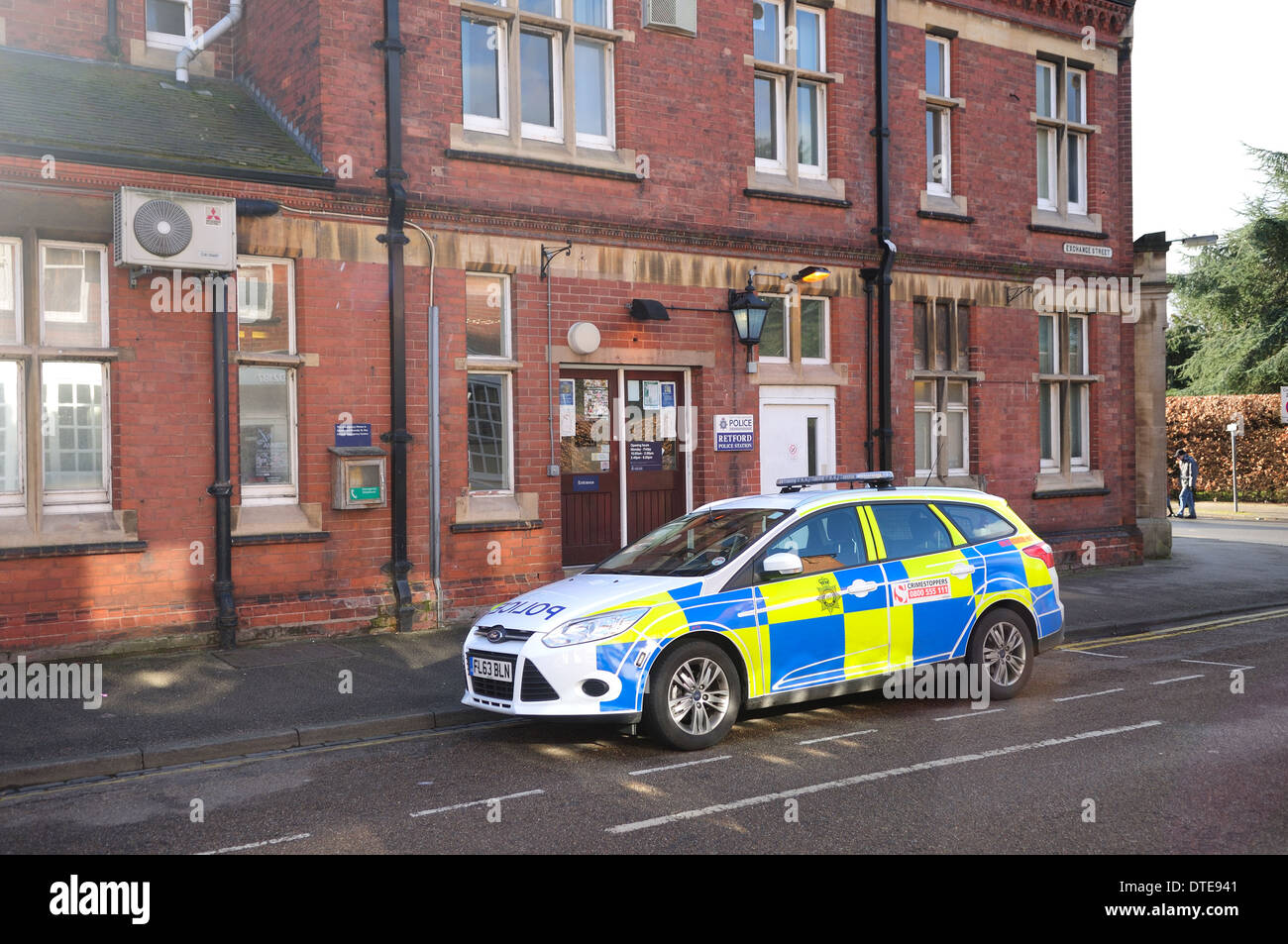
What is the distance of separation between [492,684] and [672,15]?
9143mm

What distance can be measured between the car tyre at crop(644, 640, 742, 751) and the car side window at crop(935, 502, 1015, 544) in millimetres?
2537

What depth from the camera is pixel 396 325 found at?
12.1m

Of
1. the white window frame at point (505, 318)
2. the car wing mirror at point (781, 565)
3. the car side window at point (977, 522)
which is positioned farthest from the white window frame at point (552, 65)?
the car wing mirror at point (781, 565)

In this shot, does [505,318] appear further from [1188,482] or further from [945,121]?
[1188,482]

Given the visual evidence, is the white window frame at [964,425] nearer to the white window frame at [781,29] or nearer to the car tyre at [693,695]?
the white window frame at [781,29]

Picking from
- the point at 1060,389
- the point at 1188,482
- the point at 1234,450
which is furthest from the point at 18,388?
the point at 1234,450

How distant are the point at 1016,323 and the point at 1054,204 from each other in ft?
7.54

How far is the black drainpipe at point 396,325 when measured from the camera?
12094 millimetres

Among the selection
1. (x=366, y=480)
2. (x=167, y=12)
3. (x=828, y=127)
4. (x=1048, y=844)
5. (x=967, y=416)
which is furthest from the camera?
(x=967, y=416)

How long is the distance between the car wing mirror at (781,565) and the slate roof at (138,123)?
21.0 ft

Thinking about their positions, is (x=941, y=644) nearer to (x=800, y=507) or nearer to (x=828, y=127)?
(x=800, y=507)

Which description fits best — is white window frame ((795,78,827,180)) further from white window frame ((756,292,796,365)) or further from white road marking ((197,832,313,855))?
white road marking ((197,832,313,855))

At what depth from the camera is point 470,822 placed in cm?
618
